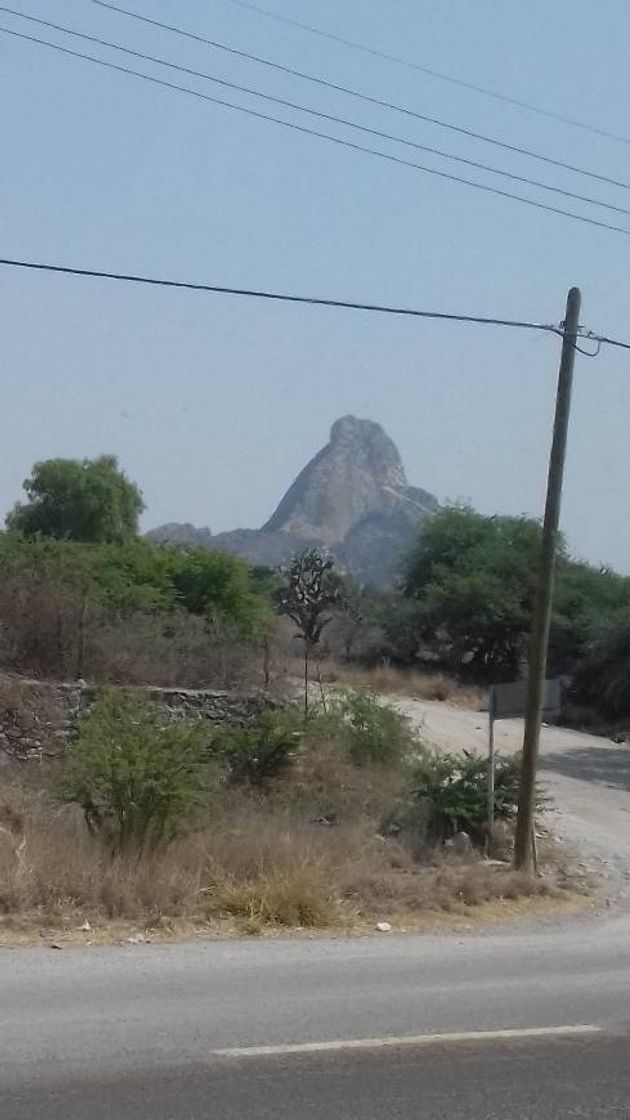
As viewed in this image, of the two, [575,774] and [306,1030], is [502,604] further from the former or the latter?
[306,1030]

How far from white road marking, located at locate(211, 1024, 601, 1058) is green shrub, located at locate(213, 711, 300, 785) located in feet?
40.0

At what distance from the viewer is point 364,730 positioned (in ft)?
75.2

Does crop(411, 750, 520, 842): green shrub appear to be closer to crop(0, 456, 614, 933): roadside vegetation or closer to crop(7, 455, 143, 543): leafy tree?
crop(0, 456, 614, 933): roadside vegetation

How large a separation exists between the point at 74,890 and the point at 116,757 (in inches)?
94.0

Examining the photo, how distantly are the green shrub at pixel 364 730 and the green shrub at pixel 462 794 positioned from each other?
4010mm

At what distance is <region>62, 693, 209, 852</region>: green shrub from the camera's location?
13.8 meters

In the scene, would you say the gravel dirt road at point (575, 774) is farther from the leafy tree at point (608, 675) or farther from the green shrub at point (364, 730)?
the leafy tree at point (608, 675)

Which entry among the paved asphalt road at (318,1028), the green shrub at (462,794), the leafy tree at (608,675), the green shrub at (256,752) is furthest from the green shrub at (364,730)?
the leafy tree at (608,675)

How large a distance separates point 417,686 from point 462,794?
31.2 metres

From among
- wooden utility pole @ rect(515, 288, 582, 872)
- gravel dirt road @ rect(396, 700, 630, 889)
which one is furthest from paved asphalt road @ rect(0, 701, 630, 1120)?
gravel dirt road @ rect(396, 700, 630, 889)

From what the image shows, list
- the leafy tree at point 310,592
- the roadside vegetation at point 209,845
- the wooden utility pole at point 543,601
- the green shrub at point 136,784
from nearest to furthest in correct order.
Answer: the roadside vegetation at point 209,845 → the green shrub at point 136,784 → the wooden utility pole at point 543,601 → the leafy tree at point 310,592

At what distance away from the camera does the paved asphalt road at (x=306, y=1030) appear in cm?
702

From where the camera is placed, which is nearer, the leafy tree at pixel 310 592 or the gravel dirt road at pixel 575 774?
the gravel dirt road at pixel 575 774

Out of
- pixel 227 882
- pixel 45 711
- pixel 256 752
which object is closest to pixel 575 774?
pixel 256 752
